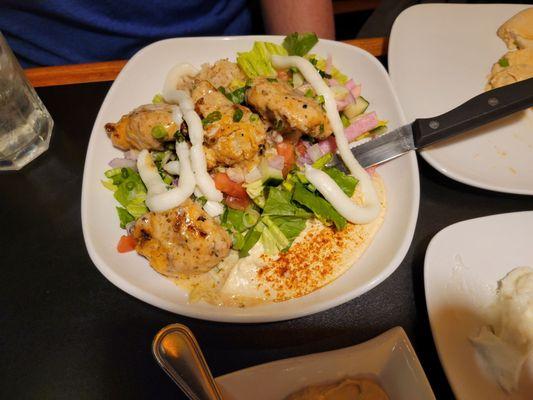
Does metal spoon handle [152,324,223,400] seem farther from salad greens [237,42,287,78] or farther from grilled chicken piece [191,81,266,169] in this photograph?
salad greens [237,42,287,78]

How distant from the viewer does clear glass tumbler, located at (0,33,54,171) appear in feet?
5.76

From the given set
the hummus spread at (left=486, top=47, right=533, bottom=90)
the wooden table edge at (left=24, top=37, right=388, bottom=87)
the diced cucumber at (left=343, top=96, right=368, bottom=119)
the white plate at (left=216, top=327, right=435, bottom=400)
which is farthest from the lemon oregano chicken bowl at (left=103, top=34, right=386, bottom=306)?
the hummus spread at (left=486, top=47, right=533, bottom=90)

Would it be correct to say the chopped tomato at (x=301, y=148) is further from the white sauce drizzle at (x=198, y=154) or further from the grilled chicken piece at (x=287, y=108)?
the white sauce drizzle at (x=198, y=154)

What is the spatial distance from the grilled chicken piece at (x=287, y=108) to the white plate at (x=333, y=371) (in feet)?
2.69

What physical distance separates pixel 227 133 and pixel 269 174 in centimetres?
23

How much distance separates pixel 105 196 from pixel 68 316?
1.55ft

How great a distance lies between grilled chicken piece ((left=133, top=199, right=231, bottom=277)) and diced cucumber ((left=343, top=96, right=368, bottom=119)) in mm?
816

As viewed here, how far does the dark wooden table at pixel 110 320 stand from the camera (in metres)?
1.45

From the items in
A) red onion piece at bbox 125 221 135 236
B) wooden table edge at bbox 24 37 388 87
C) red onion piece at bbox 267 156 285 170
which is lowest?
red onion piece at bbox 125 221 135 236

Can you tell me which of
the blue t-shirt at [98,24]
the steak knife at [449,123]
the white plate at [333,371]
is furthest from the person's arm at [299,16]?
the white plate at [333,371]

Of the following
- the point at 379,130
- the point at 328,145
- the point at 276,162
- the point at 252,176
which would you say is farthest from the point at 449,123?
the point at 252,176

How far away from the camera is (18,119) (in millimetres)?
1861

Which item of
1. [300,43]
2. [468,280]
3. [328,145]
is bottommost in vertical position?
[468,280]

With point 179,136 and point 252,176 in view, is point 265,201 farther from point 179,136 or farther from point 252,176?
point 179,136
